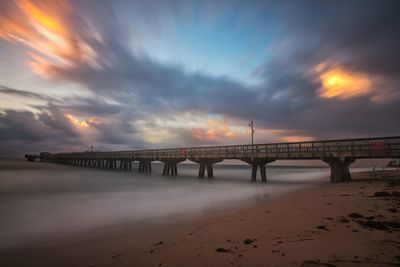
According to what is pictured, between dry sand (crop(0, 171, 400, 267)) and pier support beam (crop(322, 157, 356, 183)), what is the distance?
15.3 metres

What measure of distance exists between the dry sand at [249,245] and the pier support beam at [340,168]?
1533 cm

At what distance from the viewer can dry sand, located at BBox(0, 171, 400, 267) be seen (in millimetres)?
4055

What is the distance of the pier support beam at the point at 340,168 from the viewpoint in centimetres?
2170

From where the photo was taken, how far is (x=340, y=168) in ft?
72.3

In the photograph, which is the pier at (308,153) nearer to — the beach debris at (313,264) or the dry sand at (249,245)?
the dry sand at (249,245)

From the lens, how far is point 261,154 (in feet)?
90.9

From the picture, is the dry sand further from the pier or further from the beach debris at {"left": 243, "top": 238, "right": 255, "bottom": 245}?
the pier

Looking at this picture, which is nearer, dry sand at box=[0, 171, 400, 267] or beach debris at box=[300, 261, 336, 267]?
beach debris at box=[300, 261, 336, 267]

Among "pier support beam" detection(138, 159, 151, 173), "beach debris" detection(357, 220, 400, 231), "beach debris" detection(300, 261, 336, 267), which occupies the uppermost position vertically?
"beach debris" detection(357, 220, 400, 231)

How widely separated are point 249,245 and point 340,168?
21.2 metres

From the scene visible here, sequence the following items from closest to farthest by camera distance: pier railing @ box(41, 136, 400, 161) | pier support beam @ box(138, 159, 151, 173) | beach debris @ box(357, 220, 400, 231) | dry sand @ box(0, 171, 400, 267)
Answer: dry sand @ box(0, 171, 400, 267)
beach debris @ box(357, 220, 400, 231)
pier railing @ box(41, 136, 400, 161)
pier support beam @ box(138, 159, 151, 173)

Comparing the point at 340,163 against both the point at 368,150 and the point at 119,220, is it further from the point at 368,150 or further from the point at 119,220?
the point at 119,220

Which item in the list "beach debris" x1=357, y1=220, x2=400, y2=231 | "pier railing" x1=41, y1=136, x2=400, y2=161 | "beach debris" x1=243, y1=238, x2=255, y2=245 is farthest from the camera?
"pier railing" x1=41, y1=136, x2=400, y2=161

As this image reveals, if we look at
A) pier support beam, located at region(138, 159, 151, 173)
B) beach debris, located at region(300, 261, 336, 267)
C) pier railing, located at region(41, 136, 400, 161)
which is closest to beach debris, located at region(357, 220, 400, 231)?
beach debris, located at region(300, 261, 336, 267)
